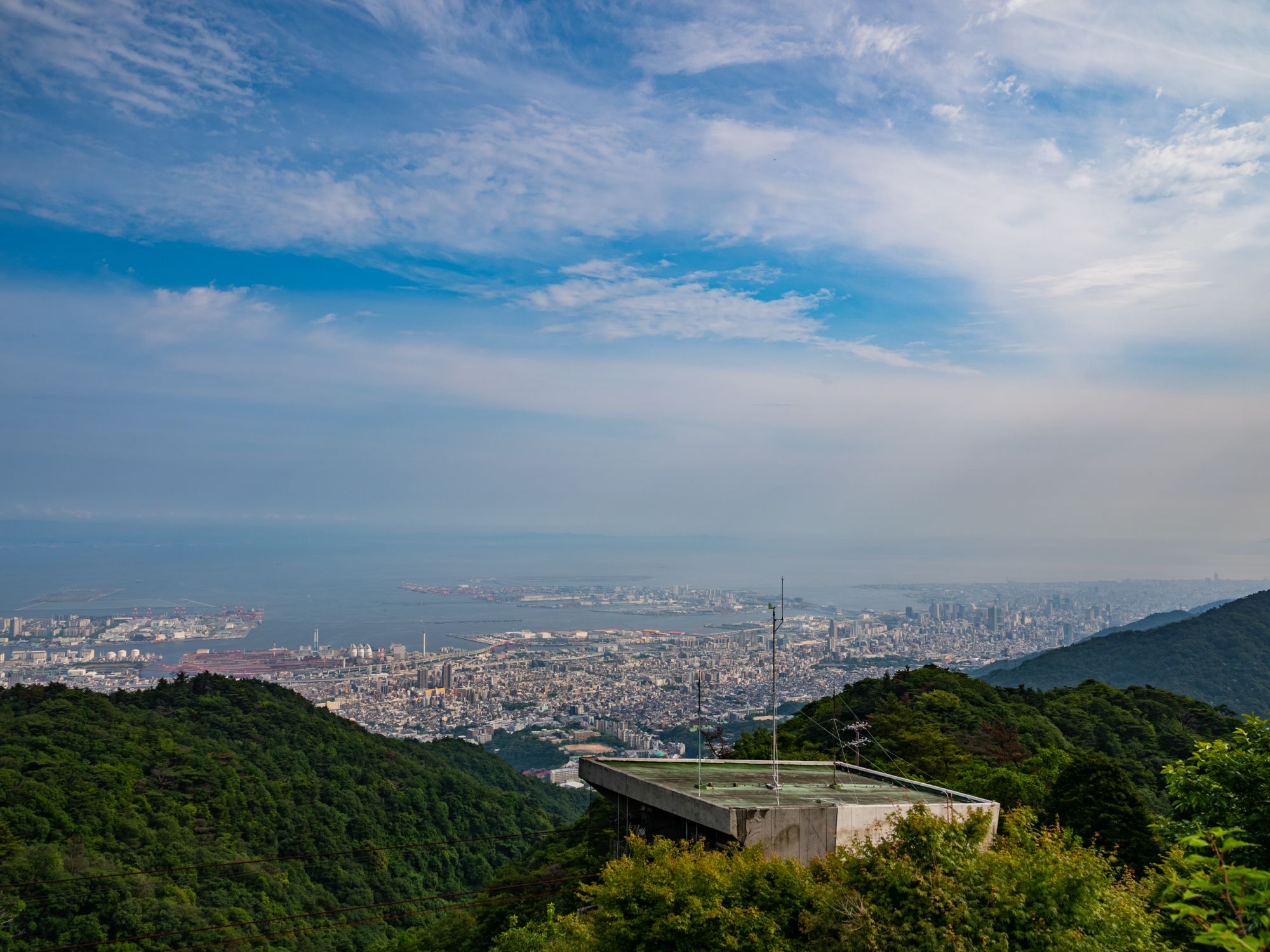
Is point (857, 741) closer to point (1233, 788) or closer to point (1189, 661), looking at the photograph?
point (1233, 788)

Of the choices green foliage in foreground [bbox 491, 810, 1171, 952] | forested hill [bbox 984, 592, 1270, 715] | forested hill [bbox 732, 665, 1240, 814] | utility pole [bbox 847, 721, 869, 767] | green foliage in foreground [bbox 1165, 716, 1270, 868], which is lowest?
forested hill [bbox 984, 592, 1270, 715]

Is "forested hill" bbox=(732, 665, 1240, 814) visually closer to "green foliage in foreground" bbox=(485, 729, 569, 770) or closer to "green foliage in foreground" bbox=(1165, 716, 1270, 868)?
"green foliage in foreground" bbox=(1165, 716, 1270, 868)

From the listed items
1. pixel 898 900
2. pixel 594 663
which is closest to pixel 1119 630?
pixel 594 663

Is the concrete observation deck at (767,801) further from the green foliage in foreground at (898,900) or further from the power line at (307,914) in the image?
the power line at (307,914)

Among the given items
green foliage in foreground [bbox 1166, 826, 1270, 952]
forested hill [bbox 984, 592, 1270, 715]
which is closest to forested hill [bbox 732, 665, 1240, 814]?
green foliage in foreground [bbox 1166, 826, 1270, 952]

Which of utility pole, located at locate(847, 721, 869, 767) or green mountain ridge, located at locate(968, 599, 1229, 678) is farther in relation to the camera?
green mountain ridge, located at locate(968, 599, 1229, 678)

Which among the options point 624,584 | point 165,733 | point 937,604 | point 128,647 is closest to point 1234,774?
point 165,733
